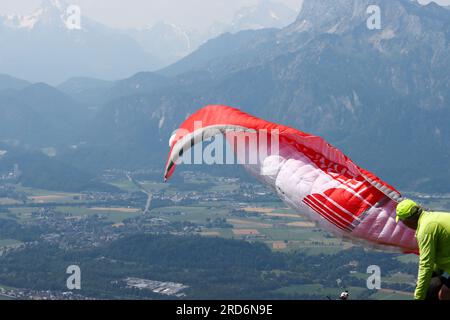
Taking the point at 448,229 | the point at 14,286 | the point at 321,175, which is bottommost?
the point at 14,286

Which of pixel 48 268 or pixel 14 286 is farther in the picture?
pixel 48 268

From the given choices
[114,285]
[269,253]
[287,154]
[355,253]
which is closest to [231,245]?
[269,253]

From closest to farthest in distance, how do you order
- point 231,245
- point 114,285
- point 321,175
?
point 321,175 < point 114,285 < point 231,245

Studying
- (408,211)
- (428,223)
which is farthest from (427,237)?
(408,211)

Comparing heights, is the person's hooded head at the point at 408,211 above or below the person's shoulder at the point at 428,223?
above
